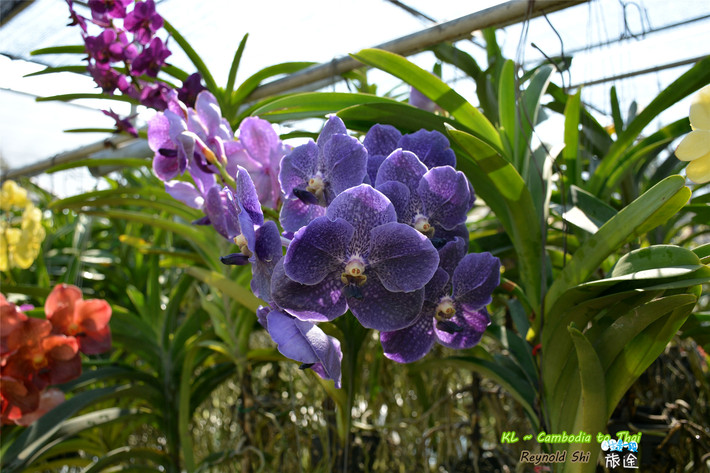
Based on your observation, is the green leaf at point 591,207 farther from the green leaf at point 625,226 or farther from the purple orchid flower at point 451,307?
the purple orchid flower at point 451,307

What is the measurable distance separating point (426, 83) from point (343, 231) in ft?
0.97

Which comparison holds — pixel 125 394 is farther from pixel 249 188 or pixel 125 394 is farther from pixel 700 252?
pixel 700 252

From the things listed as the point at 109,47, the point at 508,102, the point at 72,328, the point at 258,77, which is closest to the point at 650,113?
the point at 508,102

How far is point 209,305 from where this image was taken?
0.85m

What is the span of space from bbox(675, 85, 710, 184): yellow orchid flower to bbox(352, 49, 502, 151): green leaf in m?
0.23

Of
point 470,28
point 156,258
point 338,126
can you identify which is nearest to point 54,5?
point 156,258

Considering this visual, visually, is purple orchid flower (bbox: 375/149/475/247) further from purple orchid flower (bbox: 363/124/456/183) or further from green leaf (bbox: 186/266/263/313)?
green leaf (bbox: 186/266/263/313)

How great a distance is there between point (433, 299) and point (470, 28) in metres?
0.46

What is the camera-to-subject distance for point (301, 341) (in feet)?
1.20

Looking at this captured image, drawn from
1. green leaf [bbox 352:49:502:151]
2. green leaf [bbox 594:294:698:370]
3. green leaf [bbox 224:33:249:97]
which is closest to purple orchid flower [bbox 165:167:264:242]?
green leaf [bbox 352:49:502:151]

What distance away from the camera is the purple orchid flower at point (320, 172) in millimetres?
414

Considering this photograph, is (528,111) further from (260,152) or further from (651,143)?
(260,152)

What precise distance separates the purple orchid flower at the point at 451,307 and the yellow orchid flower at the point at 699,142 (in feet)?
0.52

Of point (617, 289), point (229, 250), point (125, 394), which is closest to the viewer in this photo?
point (617, 289)
